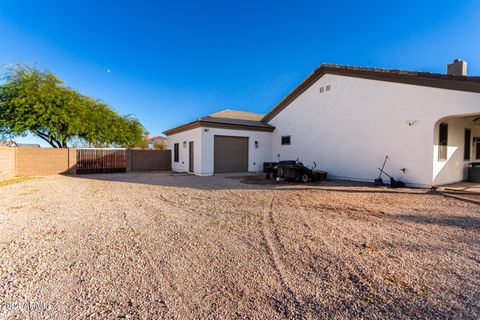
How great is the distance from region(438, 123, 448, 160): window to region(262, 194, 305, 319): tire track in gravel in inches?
339

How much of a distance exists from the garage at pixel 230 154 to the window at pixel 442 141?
9.95 meters

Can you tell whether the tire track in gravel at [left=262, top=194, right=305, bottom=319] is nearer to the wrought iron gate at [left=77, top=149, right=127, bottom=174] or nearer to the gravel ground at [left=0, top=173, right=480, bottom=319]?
the gravel ground at [left=0, top=173, right=480, bottom=319]

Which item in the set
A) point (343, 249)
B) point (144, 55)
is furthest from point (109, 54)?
point (343, 249)

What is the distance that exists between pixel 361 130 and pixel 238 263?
10.1 metres

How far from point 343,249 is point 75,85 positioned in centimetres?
2203

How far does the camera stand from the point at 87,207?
18.5 ft

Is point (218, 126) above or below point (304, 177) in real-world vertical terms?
above

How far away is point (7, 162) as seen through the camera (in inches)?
462

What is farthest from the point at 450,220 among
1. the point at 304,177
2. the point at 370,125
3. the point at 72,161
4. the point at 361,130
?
the point at 72,161

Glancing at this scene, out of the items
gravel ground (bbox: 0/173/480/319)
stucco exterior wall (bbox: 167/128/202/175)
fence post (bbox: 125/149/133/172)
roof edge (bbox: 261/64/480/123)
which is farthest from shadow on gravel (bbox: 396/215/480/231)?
fence post (bbox: 125/149/133/172)

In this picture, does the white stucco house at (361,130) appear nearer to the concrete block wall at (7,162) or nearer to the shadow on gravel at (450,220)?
the shadow on gravel at (450,220)

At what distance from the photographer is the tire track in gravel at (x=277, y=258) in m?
1.91

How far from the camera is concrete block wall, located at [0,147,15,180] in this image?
436 inches

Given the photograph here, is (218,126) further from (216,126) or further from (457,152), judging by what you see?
(457,152)
